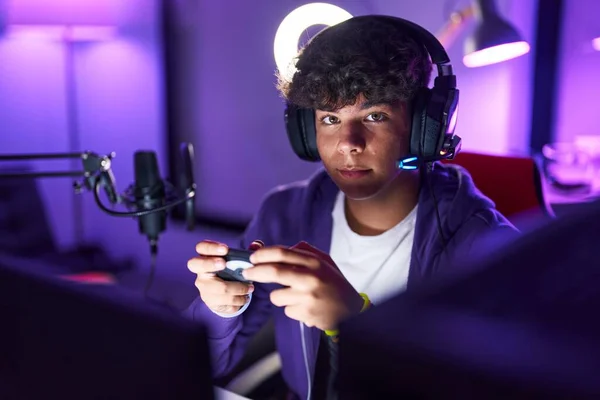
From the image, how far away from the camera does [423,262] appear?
1.08m

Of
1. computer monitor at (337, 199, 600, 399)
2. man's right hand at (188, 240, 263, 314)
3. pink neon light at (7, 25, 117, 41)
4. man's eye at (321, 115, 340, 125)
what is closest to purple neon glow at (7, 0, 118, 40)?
Answer: pink neon light at (7, 25, 117, 41)

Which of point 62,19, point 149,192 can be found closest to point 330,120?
point 149,192

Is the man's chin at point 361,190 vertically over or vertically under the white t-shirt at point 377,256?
over

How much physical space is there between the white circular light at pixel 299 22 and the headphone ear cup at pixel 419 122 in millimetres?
183

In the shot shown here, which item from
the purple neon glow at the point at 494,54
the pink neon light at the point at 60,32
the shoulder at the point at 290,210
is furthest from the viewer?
the pink neon light at the point at 60,32

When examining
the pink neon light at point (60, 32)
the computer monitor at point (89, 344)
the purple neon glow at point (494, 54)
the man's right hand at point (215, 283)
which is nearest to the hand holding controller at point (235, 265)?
the man's right hand at point (215, 283)

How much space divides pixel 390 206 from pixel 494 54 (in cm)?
72

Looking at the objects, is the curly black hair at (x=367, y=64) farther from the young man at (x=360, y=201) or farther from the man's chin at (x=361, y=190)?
the man's chin at (x=361, y=190)

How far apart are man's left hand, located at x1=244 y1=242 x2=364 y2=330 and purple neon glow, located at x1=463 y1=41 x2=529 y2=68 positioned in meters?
1.11

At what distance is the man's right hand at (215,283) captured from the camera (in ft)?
2.35

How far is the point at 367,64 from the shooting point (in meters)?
0.95

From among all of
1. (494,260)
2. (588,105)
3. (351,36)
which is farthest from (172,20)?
(494,260)

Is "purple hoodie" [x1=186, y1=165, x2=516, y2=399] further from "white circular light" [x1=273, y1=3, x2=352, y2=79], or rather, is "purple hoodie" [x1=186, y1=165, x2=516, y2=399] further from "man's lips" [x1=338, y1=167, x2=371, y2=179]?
"white circular light" [x1=273, y1=3, x2=352, y2=79]

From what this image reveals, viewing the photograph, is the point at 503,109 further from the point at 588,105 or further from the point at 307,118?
the point at 307,118
